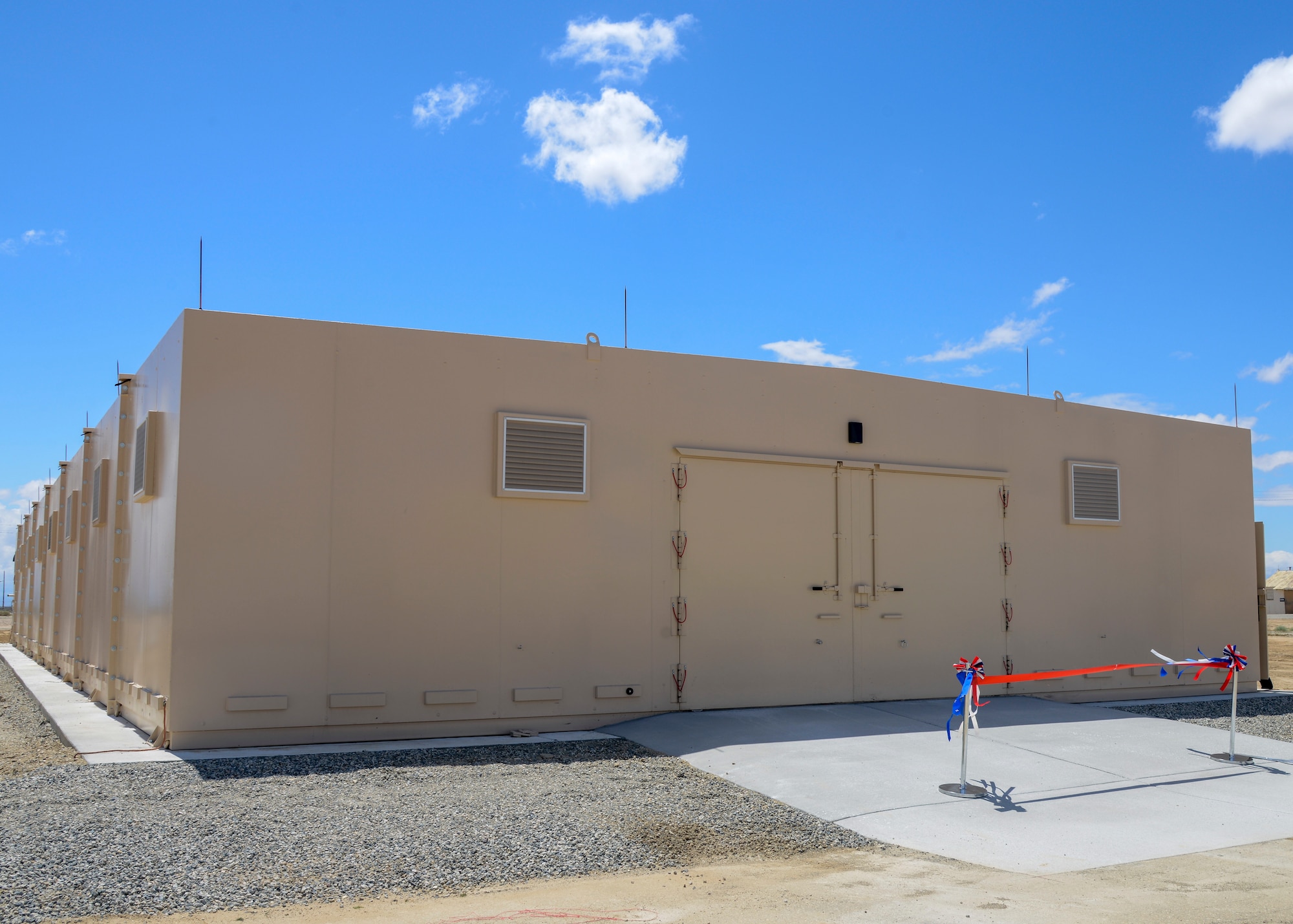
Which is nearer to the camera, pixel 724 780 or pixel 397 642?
pixel 724 780

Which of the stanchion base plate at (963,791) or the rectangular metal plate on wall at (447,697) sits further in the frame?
the rectangular metal plate on wall at (447,697)

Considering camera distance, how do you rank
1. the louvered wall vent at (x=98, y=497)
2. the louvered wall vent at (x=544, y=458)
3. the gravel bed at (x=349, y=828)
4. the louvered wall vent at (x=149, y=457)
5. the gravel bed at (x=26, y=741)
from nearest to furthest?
1. the gravel bed at (x=349, y=828)
2. the gravel bed at (x=26, y=741)
3. the louvered wall vent at (x=149, y=457)
4. the louvered wall vent at (x=544, y=458)
5. the louvered wall vent at (x=98, y=497)

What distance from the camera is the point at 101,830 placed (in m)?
5.00

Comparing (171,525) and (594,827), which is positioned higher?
(171,525)

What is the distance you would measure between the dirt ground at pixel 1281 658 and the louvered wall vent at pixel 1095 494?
3.56 metres

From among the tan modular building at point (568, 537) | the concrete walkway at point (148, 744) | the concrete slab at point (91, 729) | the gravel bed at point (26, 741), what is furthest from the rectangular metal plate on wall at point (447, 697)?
the gravel bed at point (26, 741)

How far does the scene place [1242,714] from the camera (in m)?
10.7

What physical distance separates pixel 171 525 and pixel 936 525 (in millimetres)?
7177

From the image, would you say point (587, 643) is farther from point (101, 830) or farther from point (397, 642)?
point (101, 830)

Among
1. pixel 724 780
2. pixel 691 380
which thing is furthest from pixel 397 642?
pixel 691 380

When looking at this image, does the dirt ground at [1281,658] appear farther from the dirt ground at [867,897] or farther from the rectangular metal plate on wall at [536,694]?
the rectangular metal plate on wall at [536,694]

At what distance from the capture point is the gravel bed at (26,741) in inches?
281

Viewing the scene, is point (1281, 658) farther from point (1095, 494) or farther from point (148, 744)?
point (148, 744)

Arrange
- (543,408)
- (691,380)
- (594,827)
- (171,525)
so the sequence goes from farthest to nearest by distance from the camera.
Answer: (691,380)
(543,408)
(171,525)
(594,827)
